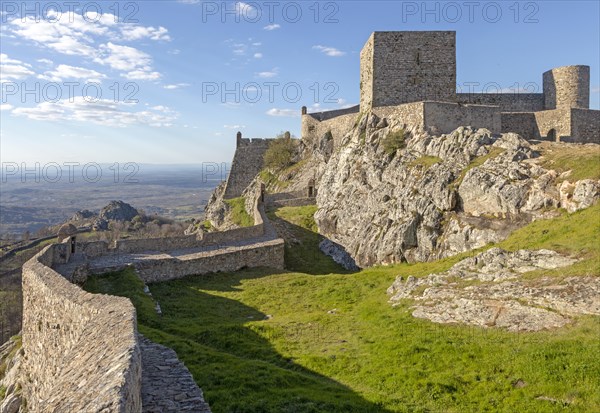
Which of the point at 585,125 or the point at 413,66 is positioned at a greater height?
the point at 413,66

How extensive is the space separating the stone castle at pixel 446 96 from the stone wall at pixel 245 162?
2508cm

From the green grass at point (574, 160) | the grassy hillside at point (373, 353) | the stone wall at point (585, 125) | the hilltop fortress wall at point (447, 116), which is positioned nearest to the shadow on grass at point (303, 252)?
the grassy hillside at point (373, 353)

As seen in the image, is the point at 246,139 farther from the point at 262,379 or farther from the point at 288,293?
the point at 262,379

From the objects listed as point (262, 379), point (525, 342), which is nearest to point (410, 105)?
point (525, 342)

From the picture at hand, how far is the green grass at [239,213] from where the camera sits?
48.6 metres

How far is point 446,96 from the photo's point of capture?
3981 cm

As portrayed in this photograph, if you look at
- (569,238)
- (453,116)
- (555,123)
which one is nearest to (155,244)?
(453,116)

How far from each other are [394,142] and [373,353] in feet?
80.5

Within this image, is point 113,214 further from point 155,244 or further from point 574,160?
point 574,160

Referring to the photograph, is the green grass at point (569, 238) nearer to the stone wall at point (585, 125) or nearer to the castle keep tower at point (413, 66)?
the stone wall at point (585, 125)

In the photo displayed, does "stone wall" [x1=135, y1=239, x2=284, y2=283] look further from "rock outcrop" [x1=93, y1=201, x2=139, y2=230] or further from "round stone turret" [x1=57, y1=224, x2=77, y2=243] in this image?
"rock outcrop" [x1=93, y1=201, x2=139, y2=230]

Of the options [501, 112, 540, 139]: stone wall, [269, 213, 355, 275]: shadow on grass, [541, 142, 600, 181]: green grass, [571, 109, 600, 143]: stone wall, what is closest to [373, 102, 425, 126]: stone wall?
[501, 112, 540, 139]: stone wall

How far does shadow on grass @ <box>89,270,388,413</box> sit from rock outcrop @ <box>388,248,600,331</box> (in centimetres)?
575

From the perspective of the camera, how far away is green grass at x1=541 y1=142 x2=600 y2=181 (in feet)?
71.5
